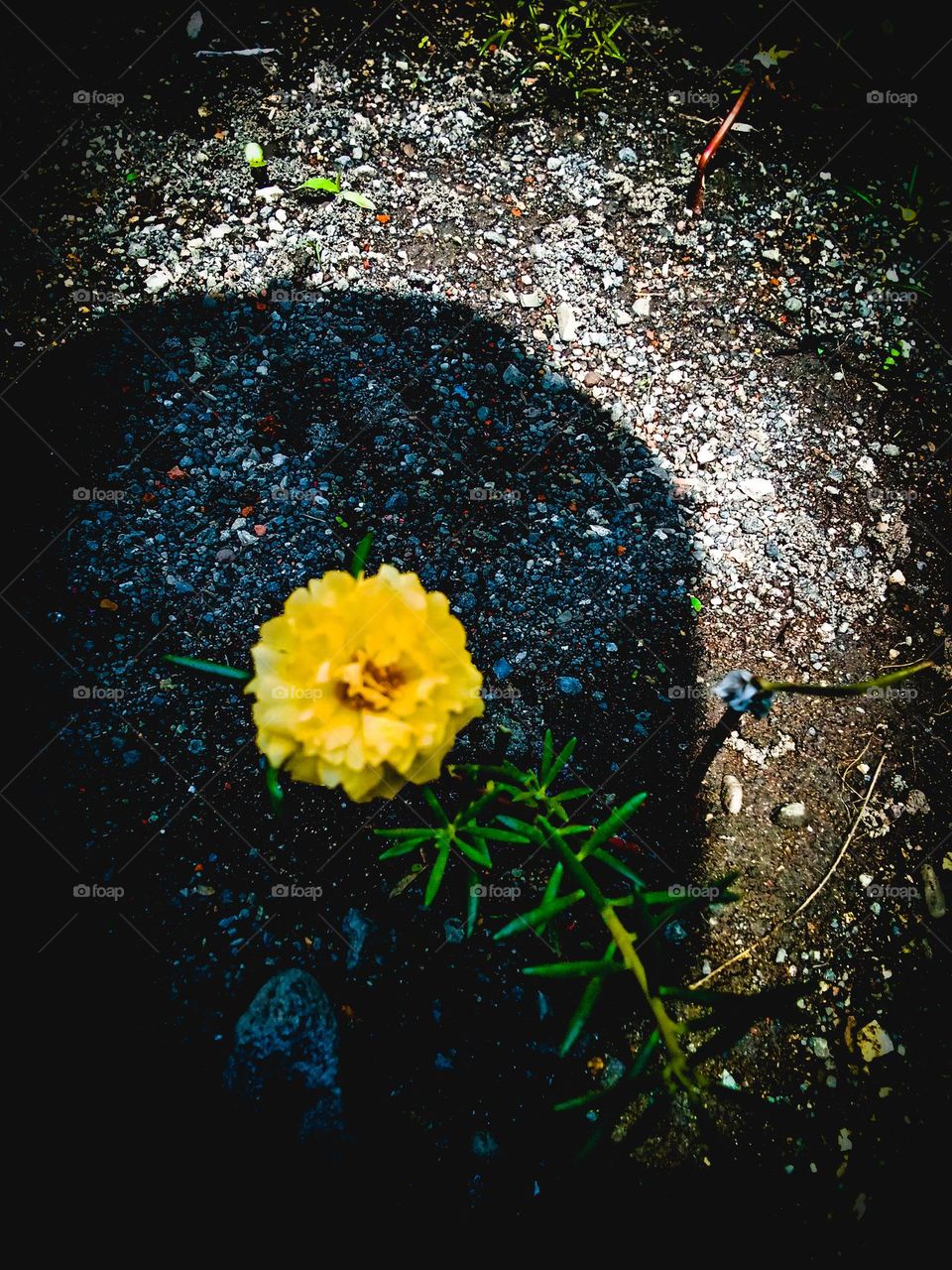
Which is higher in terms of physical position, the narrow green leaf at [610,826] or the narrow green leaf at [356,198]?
the narrow green leaf at [356,198]

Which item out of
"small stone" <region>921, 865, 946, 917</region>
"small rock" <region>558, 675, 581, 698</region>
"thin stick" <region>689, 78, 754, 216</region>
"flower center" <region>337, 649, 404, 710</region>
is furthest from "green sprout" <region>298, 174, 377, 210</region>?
"small stone" <region>921, 865, 946, 917</region>

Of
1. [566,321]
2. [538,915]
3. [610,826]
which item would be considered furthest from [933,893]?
[566,321]

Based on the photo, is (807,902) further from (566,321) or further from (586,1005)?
(566,321)

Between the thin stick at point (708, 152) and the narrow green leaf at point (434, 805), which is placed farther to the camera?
the thin stick at point (708, 152)

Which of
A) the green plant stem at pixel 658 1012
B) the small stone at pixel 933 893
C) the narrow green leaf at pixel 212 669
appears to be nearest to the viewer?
the green plant stem at pixel 658 1012

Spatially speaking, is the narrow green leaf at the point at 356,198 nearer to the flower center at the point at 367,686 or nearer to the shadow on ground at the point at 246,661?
the shadow on ground at the point at 246,661

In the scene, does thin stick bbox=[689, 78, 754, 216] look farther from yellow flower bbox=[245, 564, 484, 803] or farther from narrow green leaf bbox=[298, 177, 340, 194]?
yellow flower bbox=[245, 564, 484, 803]

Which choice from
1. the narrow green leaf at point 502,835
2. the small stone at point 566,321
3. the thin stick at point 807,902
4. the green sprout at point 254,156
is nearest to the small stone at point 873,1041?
the thin stick at point 807,902
